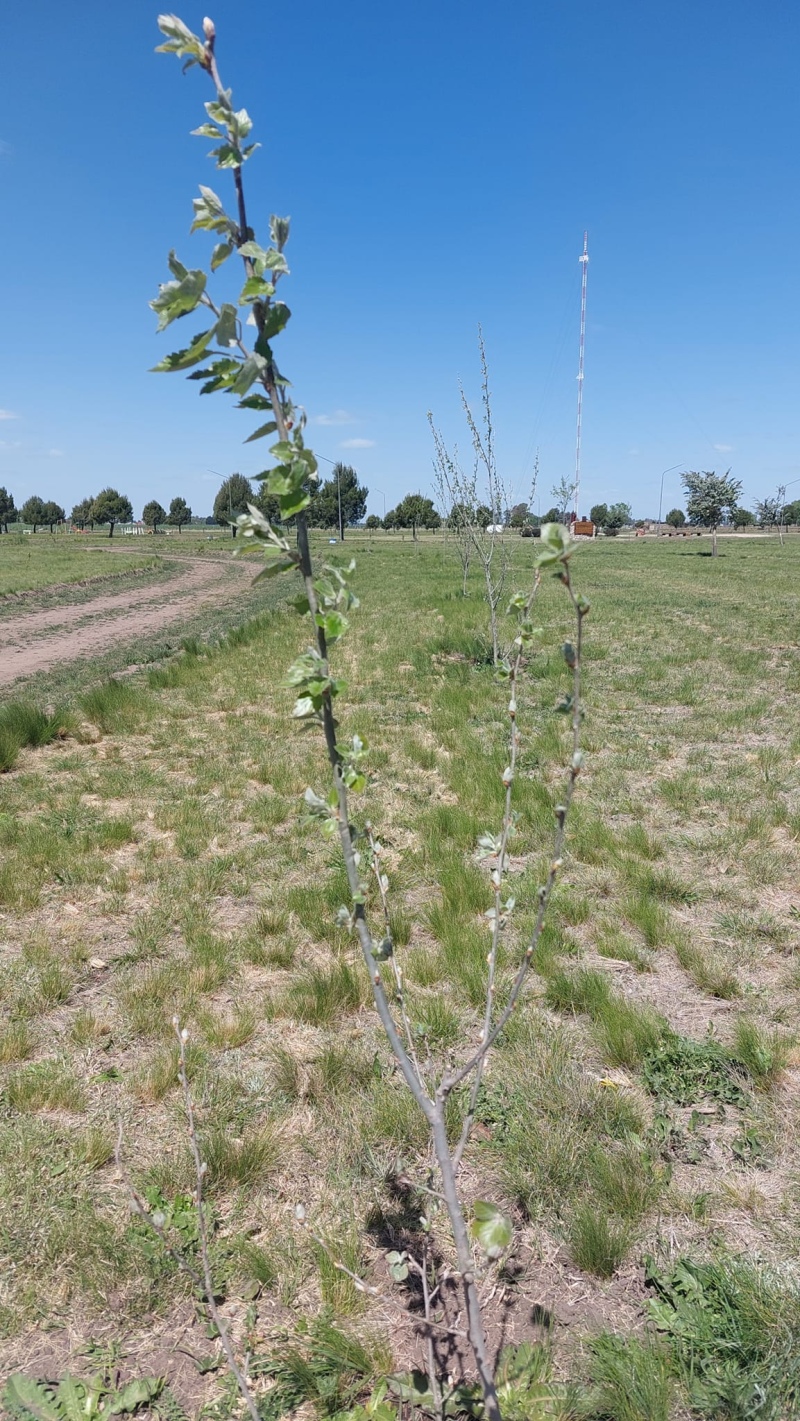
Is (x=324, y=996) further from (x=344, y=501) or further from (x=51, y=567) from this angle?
(x=344, y=501)

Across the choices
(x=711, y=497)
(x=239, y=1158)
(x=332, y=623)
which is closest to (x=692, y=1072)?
(x=239, y=1158)

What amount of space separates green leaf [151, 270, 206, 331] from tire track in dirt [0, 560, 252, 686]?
39.2 ft

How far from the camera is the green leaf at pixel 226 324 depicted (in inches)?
41.4

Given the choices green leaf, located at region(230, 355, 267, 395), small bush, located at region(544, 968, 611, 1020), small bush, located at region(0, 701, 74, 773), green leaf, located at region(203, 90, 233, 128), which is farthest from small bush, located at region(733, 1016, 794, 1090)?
small bush, located at region(0, 701, 74, 773)

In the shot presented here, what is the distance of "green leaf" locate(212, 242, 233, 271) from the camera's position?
111cm

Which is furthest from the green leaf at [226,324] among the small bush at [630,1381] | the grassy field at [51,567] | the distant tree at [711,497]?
the distant tree at [711,497]

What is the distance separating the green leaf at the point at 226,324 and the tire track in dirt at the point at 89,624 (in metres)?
12.0

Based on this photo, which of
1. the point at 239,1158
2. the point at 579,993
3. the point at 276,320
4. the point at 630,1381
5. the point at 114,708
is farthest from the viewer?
the point at 114,708

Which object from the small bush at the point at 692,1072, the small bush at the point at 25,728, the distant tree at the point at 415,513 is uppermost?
the distant tree at the point at 415,513

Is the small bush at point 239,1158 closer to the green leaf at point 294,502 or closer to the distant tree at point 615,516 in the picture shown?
the green leaf at point 294,502

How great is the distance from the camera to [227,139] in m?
1.14

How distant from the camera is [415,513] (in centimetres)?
8381

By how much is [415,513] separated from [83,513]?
156 feet

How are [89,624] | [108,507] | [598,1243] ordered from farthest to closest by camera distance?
1. [108,507]
2. [89,624]
3. [598,1243]
